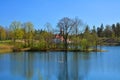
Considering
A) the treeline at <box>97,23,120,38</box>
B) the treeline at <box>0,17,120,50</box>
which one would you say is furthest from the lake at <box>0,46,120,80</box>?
the treeline at <box>97,23,120,38</box>

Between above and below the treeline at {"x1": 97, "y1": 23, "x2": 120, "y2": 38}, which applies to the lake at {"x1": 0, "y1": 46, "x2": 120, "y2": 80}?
below

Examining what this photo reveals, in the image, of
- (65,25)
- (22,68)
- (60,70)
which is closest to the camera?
(60,70)

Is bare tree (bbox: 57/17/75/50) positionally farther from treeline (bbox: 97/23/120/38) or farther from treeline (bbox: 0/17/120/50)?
treeline (bbox: 97/23/120/38)

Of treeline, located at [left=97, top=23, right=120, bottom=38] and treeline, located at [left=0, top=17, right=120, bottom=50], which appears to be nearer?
treeline, located at [left=0, top=17, right=120, bottom=50]

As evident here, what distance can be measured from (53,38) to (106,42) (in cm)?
7011

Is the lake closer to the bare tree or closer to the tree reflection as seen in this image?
the tree reflection

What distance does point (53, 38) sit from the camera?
75438 mm

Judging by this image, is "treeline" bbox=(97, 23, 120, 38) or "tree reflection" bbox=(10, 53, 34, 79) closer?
"tree reflection" bbox=(10, 53, 34, 79)

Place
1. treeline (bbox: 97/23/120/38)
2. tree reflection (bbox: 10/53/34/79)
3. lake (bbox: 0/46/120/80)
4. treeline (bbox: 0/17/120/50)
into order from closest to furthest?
lake (bbox: 0/46/120/80)
tree reflection (bbox: 10/53/34/79)
treeline (bbox: 0/17/120/50)
treeline (bbox: 97/23/120/38)

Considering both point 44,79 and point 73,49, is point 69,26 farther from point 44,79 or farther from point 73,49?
point 44,79

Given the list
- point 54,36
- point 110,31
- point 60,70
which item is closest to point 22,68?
point 60,70

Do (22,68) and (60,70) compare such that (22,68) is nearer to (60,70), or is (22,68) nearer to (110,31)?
(60,70)

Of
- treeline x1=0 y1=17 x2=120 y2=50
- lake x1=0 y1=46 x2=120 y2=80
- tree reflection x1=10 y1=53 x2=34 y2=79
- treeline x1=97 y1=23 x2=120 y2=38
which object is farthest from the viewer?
treeline x1=97 y1=23 x2=120 y2=38

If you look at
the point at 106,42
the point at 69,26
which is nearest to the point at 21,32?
the point at 69,26
